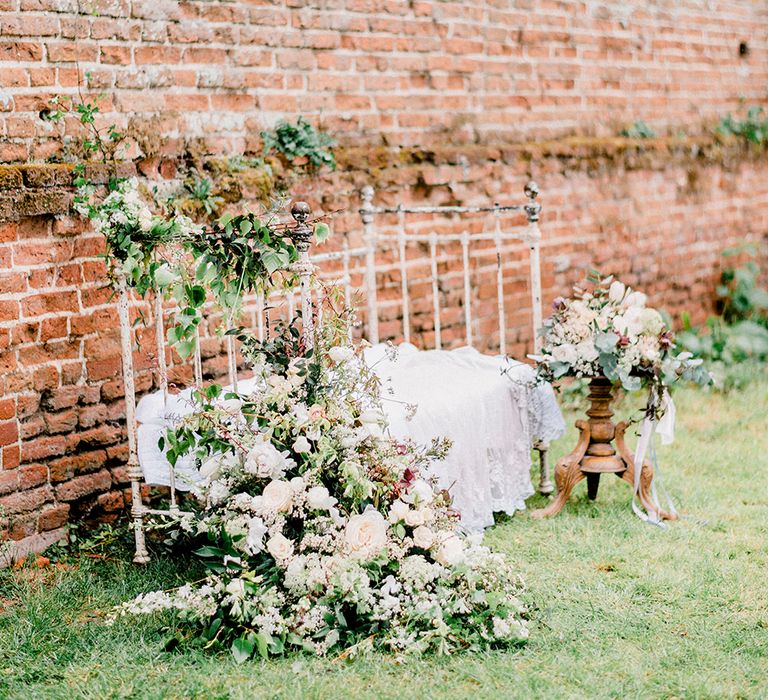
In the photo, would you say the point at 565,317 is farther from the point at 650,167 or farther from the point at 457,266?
the point at 650,167

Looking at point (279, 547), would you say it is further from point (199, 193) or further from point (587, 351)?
point (199, 193)

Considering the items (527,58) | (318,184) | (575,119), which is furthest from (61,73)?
(575,119)

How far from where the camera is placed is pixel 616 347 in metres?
4.76

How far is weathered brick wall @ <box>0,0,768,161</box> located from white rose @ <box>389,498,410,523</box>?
209 centimetres

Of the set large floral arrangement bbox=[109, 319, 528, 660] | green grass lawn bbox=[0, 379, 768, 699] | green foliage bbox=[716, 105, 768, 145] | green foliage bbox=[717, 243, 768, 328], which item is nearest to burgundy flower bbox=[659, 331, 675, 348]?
green grass lawn bbox=[0, 379, 768, 699]

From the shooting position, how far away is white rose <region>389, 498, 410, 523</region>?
3.79 metres

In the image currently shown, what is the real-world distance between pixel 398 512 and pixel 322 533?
10.8 inches

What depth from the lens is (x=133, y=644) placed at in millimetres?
3643

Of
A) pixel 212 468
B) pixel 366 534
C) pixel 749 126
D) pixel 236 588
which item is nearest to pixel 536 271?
pixel 366 534

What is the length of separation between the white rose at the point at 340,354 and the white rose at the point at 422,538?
26.3 inches

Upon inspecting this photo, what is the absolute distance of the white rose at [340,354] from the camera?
3.92m

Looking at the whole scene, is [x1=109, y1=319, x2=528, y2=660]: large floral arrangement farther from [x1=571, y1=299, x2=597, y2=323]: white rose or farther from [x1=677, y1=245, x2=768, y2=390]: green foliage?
[x1=677, y1=245, x2=768, y2=390]: green foliage

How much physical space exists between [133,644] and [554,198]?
4.62 meters

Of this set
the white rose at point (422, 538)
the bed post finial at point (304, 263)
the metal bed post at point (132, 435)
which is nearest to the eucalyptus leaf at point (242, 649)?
the white rose at point (422, 538)
